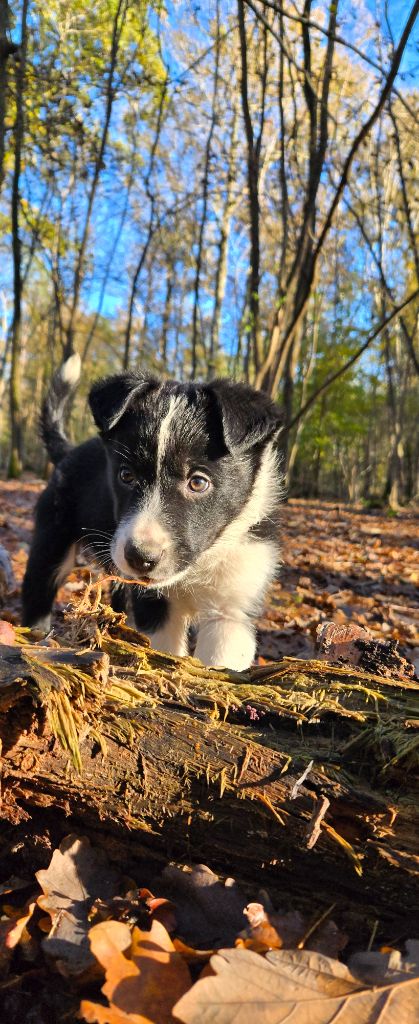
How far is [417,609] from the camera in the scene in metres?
5.49

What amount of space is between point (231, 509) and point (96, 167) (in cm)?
1240

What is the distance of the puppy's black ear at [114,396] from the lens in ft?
10.3

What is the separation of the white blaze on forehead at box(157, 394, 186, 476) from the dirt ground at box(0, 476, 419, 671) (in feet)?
3.38

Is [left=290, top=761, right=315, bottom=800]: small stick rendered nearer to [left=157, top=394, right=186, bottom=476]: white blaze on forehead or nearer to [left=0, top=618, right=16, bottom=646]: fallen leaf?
[left=0, top=618, right=16, bottom=646]: fallen leaf

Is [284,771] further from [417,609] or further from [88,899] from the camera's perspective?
[417,609]

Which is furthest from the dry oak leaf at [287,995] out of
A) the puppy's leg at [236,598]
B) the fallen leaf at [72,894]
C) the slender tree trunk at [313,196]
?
the slender tree trunk at [313,196]

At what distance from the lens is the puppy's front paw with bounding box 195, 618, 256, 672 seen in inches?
125

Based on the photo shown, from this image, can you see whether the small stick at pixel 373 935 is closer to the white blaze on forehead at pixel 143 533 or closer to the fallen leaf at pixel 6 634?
the fallen leaf at pixel 6 634

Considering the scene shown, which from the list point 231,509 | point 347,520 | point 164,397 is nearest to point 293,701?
point 231,509

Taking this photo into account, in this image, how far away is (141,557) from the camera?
2.64m

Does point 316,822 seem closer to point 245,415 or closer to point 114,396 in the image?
point 245,415

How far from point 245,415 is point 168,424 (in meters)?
0.37

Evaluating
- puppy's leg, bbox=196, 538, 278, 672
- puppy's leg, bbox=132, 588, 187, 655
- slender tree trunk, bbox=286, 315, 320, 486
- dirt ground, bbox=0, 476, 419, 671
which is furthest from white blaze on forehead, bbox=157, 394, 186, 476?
slender tree trunk, bbox=286, 315, 320, 486

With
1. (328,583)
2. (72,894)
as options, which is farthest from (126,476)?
(328,583)
